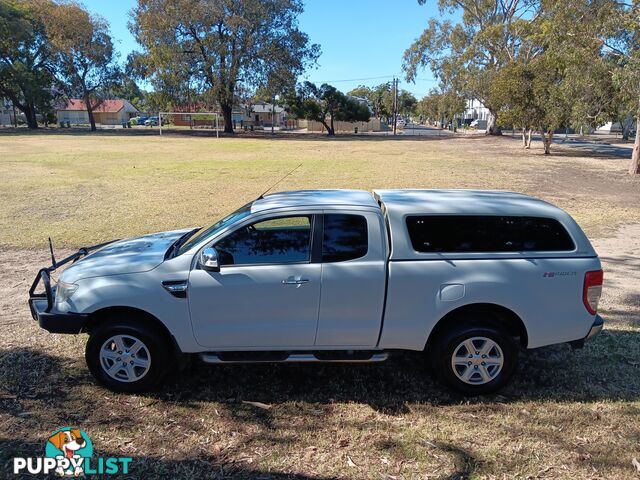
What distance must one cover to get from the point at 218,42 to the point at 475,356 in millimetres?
56107

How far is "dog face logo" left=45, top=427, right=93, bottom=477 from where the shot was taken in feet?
10.4

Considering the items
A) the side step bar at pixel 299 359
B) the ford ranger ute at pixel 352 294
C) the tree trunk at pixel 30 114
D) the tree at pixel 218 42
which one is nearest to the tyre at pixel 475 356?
the ford ranger ute at pixel 352 294

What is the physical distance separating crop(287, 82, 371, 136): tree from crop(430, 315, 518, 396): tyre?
2503 inches

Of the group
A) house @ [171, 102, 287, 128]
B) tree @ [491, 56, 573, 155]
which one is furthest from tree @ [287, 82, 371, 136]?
tree @ [491, 56, 573, 155]

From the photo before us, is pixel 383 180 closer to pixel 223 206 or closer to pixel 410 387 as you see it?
pixel 223 206

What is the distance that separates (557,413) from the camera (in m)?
3.81

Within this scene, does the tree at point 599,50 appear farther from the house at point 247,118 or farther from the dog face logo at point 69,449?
the house at point 247,118

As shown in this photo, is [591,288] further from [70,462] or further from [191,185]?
[191,185]

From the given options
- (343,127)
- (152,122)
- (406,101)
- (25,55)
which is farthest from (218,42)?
(406,101)

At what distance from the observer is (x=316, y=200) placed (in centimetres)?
420

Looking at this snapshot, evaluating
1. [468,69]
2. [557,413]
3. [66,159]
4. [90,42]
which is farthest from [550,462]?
[90,42]

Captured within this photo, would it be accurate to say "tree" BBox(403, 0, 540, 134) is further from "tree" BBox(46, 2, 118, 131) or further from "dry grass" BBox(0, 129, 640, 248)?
"tree" BBox(46, 2, 118, 131)

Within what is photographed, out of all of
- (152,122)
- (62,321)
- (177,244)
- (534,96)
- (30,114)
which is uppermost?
(152,122)

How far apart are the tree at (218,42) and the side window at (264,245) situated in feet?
175
